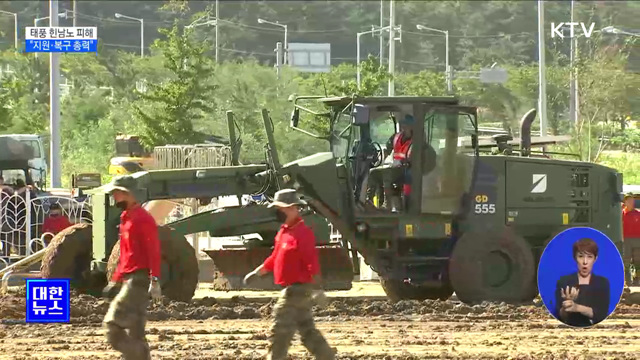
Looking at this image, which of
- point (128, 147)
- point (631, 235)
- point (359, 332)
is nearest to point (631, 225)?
point (631, 235)

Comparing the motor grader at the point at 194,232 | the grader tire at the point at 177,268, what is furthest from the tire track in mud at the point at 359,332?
the motor grader at the point at 194,232

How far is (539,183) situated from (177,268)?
514 centimetres

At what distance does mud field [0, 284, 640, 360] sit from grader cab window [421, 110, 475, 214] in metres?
1.49

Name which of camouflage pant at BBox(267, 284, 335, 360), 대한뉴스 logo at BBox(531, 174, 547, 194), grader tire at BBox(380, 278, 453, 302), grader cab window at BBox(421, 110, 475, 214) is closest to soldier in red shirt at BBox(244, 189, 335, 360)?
camouflage pant at BBox(267, 284, 335, 360)

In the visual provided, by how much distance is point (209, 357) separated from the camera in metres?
13.8

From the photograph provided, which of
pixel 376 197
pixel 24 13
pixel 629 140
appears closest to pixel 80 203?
pixel 376 197

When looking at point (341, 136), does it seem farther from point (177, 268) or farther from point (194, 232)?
point (177, 268)

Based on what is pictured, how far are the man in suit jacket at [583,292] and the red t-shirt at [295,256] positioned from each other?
392 cm

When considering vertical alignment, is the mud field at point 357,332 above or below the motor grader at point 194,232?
below

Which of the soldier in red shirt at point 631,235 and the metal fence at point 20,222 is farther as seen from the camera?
the metal fence at point 20,222

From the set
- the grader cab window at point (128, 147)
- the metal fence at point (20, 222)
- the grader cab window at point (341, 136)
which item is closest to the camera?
the grader cab window at point (341, 136)

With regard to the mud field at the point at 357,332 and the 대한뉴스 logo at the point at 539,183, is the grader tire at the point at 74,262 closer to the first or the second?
the mud field at the point at 357,332

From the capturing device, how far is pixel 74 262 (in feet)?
62.7

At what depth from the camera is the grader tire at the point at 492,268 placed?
19312 mm
